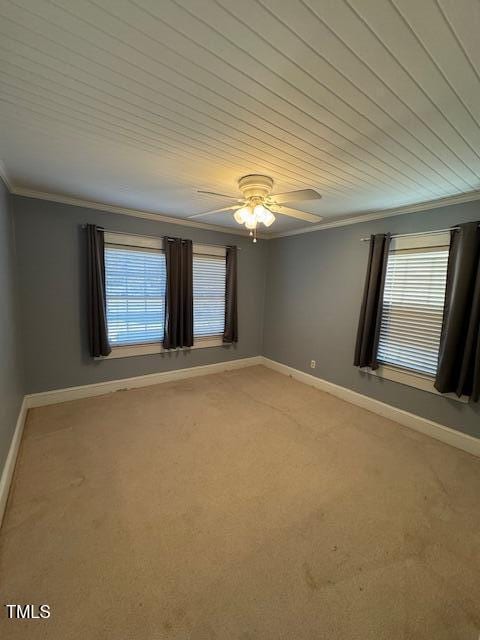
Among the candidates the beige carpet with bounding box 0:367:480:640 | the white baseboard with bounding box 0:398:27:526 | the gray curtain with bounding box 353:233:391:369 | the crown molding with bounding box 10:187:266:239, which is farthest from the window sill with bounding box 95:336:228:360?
the gray curtain with bounding box 353:233:391:369

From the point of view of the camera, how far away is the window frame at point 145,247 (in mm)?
3327

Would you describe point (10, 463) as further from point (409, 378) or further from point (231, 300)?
point (409, 378)

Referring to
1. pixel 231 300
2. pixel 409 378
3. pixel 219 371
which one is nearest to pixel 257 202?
pixel 231 300

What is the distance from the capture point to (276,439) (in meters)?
2.60

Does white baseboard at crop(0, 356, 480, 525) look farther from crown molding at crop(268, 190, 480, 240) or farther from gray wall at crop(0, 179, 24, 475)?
crown molding at crop(268, 190, 480, 240)

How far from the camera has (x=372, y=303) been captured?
10.3 ft

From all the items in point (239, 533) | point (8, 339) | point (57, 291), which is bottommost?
point (239, 533)

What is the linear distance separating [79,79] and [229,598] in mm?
2504

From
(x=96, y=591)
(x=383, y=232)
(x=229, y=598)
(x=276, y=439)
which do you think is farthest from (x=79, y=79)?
(x=383, y=232)

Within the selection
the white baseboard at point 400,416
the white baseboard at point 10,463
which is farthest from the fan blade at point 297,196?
the white baseboard at point 10,463

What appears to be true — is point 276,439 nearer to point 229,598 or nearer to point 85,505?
point 229,598

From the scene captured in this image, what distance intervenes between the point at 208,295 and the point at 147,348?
1209mm

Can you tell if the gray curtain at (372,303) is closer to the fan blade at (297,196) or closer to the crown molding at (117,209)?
the fan blade at (297,196)

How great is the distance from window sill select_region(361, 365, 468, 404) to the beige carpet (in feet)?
1.63
